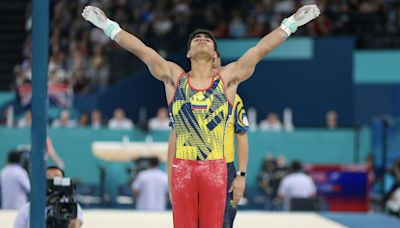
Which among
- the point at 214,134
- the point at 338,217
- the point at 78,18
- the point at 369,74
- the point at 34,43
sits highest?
the point at 78,18

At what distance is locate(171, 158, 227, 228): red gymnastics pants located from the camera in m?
6.24

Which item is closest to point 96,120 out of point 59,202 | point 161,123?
point 161,123

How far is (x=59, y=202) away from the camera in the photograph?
24.7ft

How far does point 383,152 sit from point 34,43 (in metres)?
13.0

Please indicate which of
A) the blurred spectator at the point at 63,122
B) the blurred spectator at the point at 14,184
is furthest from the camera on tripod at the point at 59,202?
the blurred spectator at the point at 63,122

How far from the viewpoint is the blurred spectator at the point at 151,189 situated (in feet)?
Answer: 47.0

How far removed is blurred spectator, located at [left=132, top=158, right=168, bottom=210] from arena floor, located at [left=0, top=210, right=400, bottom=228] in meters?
1.94

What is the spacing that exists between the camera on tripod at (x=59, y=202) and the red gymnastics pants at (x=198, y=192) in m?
1.50

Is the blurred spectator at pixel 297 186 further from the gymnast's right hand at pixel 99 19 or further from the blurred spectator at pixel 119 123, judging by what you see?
the gymnast's right hand at pixel 99 19

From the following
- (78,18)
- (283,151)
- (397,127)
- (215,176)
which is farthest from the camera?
(78,18)

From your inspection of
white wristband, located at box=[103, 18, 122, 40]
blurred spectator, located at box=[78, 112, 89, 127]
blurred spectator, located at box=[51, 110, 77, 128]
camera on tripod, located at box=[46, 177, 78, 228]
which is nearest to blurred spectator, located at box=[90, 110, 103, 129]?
blurred spectator, located at box=[78, 112, 89, 127]

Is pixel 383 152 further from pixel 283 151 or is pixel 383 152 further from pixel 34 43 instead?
pixel 34 43

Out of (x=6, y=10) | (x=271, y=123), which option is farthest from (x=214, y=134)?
(x=6, y=10)

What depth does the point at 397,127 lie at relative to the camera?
64.3 ft
